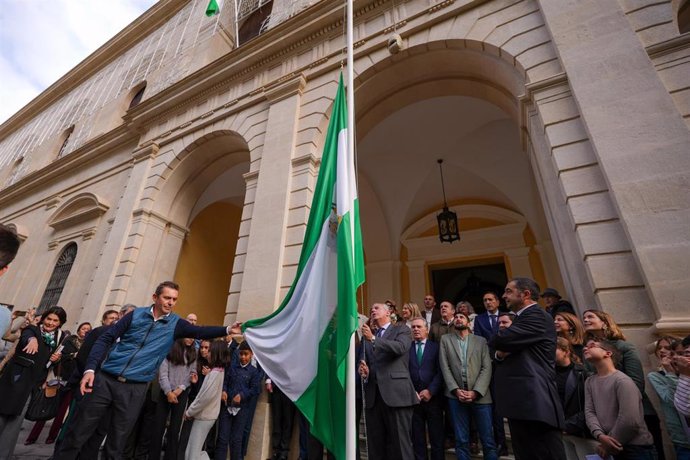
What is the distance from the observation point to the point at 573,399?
287 cm

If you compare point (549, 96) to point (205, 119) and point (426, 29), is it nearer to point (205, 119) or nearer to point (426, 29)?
point (426, 29)

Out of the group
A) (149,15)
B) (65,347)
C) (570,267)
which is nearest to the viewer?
(570,267)

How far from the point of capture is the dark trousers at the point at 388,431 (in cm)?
333

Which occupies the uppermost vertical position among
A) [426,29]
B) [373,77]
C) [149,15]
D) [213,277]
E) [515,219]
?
[149,15]

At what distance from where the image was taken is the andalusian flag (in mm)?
2434

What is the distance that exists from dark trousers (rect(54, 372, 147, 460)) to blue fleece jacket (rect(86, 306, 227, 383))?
0.35 ft

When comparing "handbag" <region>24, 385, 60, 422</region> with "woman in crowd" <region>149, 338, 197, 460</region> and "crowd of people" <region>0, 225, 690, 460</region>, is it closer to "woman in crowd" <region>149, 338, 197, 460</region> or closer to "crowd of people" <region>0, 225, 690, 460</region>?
"crowd of people" <region>0, 225, 690, 460</region>

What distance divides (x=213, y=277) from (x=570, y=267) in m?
10.7

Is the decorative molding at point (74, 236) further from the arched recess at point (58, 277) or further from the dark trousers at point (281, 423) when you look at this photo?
the dark trousers at point (281, 423)

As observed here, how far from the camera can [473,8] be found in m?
5.85

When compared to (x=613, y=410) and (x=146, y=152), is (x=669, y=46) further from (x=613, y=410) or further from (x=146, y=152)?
(x=146, y=152)

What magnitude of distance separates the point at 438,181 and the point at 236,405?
859 cm

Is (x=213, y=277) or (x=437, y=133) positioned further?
(x=213, y=277)

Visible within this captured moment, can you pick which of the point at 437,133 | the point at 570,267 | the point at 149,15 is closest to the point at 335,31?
the point at 437,133
